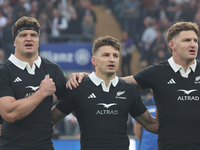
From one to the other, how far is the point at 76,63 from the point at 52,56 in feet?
2.58

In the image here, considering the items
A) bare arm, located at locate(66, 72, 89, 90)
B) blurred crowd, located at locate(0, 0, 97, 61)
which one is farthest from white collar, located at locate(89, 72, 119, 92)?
blurred crowd, located at locate(0, 0, 97, 61)

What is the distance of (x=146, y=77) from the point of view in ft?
14.5

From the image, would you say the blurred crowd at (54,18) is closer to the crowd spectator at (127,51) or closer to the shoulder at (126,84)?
the crowd spectator at (127,51)

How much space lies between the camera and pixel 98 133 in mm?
3957

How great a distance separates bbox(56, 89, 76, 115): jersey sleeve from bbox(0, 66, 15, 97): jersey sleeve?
604 millimetres

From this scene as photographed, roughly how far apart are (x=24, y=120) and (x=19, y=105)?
24 centimetres

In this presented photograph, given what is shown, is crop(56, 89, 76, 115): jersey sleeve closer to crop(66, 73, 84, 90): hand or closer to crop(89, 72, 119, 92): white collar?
crop(66, 73, 84, 90): hand

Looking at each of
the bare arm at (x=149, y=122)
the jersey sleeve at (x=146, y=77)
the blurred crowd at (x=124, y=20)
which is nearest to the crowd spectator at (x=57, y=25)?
the blurred crowd at (x=124, y=20)

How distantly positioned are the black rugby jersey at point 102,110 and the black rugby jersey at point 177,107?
0.28m

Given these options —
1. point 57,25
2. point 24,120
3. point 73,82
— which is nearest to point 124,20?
point 57,25

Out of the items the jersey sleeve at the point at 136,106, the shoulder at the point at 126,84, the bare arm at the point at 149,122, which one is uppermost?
the shoulder at the point at 126,84

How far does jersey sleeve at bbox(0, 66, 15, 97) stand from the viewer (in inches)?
151

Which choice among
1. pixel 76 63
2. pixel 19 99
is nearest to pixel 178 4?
pixel 76 63

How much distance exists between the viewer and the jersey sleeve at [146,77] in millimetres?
4379
